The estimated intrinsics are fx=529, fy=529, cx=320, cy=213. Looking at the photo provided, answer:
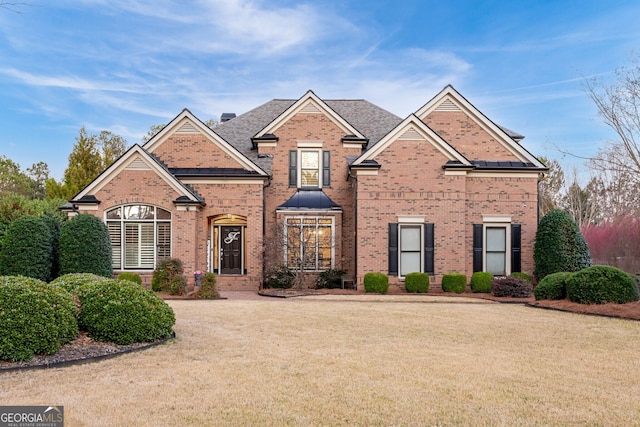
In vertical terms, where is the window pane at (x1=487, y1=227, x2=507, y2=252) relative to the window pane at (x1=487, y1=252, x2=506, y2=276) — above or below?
above

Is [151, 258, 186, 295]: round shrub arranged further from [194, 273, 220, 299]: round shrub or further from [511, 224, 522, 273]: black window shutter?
[511, 224, 522, 273]: black window shutter

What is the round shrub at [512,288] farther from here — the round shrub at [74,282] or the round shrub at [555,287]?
the round shrub at [74,282]

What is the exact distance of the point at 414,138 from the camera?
2091 cm

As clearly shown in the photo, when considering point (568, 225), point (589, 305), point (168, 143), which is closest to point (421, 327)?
point (589, 305)

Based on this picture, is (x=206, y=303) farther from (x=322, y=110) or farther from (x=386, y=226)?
(x=322, y=110)

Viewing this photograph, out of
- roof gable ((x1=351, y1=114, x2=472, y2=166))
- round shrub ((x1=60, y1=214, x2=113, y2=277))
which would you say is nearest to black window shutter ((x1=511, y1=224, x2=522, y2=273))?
roof gable ((x1=351, y1=114, x2=472, y2=166))

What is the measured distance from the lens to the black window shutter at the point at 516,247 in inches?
861

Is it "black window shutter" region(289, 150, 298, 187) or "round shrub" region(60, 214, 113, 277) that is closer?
"round shrub" region(60, 214, 113, 277)

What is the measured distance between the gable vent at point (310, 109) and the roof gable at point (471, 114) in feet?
14.5

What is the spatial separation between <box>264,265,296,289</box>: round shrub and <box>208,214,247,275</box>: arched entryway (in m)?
2.35

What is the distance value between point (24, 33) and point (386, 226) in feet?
44.4

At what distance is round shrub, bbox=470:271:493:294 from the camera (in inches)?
801
